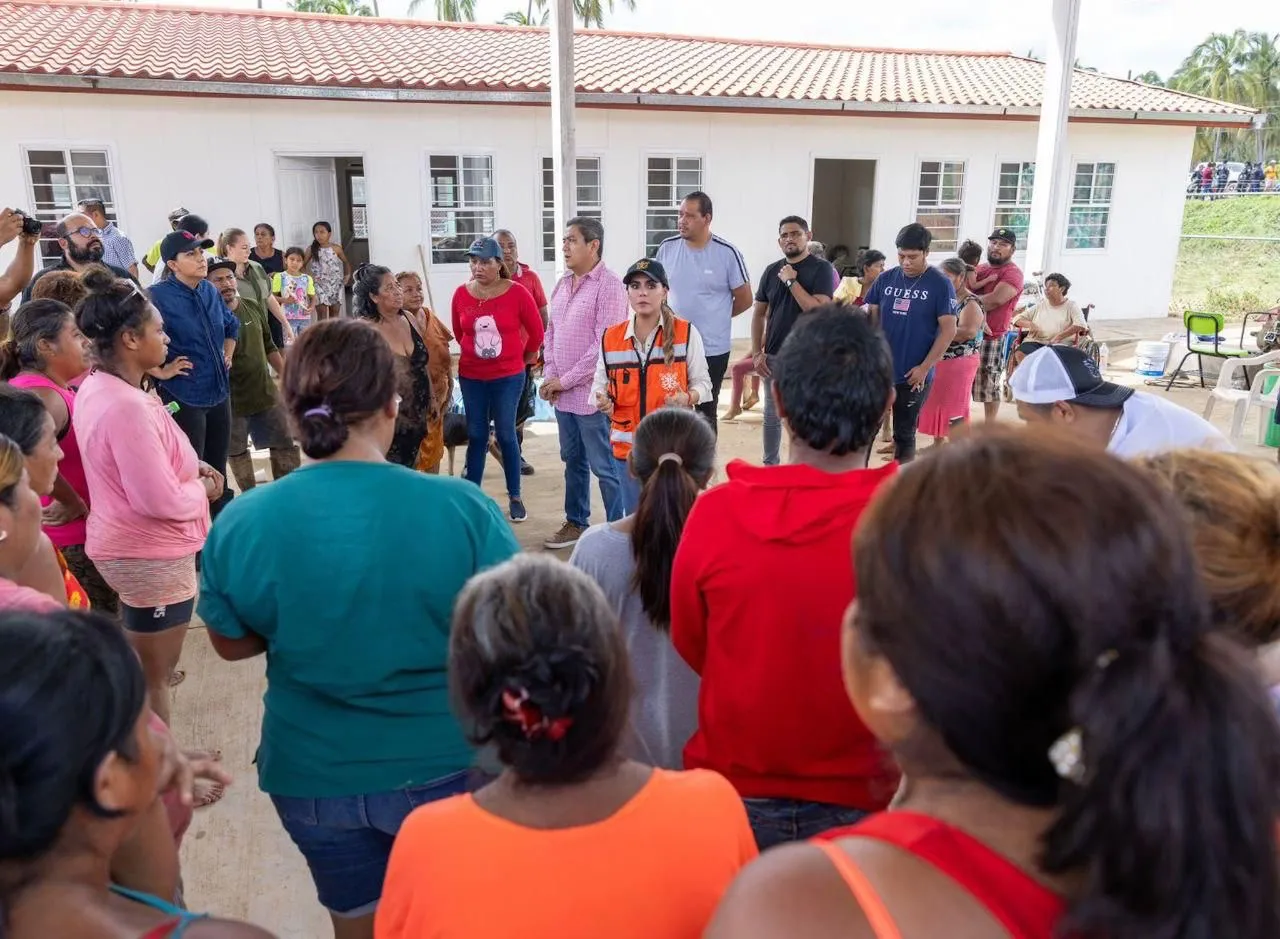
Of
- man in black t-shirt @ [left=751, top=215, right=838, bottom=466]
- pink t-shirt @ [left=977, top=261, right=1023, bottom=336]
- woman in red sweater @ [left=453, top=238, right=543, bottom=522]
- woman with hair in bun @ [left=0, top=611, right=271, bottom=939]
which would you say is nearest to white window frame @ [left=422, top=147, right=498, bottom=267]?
pink t-shirt @ [left=977, top=261, right=1023, bottom=336]

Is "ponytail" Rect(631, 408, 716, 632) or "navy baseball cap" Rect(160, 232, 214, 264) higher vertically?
"navy baseball cap" Rect(160, 232, 214, 264)

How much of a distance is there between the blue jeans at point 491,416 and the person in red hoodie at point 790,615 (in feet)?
11.9

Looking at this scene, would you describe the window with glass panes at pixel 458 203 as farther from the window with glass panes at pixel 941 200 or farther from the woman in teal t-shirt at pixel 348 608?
the woman in teal t-shirt at pixel 348 608

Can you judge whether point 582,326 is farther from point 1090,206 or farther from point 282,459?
point 1090,206

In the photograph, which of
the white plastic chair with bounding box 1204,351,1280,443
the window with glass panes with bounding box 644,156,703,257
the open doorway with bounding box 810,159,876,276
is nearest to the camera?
the white plastic chair with bounding box 1204,351,1280,443

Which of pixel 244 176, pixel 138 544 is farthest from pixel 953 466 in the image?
pixel 244 176

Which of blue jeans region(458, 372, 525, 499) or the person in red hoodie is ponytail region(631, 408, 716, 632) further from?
blue jeans region(458, 372, 525, 499)

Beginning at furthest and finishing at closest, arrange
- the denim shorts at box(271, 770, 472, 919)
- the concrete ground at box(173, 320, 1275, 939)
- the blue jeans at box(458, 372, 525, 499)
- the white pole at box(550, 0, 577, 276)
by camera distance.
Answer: the white pole at box(550, 0, 577, 276)
the blue jeans at box(458, 372, 525, 499)
the concrete ground at box(173, 320, 1275, 939)
the denim shorts at box(271, 770, 472, 919)

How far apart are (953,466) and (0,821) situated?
3.66 ft

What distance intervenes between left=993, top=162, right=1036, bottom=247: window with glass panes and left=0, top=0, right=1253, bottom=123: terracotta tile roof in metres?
1.01

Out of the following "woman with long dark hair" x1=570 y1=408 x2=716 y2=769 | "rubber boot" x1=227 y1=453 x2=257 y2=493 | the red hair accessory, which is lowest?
"rubber boot" x1=227 y1=453 x2=257 y2=493

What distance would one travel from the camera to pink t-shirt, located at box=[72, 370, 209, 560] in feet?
8.98

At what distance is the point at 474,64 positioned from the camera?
12.5 meters

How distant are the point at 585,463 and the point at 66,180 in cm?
856
